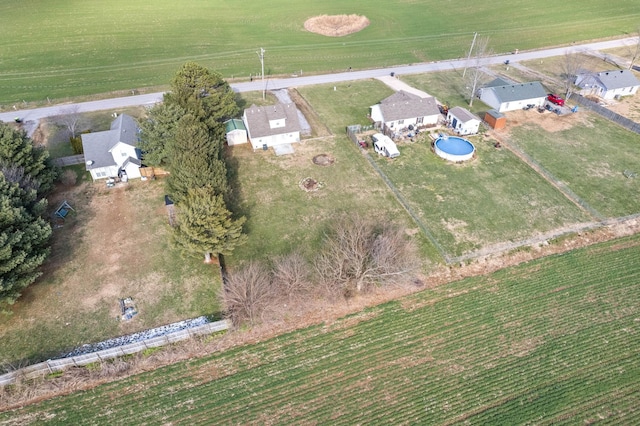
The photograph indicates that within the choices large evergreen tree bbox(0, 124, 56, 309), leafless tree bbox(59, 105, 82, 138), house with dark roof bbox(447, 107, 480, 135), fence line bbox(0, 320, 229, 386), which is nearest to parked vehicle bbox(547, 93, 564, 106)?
house with dark roof bbox(447, 107, 480, 135)

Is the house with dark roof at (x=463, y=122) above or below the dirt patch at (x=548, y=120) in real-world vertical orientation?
above

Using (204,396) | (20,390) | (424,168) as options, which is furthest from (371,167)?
(20,390)

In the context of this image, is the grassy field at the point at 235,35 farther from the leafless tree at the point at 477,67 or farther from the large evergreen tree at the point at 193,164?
the large evergreen tree at the point at 193,164

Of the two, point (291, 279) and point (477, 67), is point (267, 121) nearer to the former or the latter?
point (291, 279)

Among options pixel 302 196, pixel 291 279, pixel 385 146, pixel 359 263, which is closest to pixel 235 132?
pixel 302 196

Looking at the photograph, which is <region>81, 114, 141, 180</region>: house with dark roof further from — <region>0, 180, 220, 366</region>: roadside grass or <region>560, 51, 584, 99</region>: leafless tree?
<region>560, 51, 584, 99</region>: leafless tree

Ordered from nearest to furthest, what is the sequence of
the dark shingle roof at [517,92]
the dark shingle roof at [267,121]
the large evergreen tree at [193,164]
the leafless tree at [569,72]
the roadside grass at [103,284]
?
the roadside grass at [103,284], the large evergreen tree at [193,164], the dark shingle roof at [267,121], the dark shingle roof at [517,92], the leafless tree at [569,72]

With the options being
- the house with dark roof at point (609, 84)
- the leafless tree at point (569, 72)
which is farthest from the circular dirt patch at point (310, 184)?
the house with dark roof at point (609, 84)

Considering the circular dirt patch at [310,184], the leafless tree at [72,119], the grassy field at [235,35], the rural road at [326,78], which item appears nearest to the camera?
the circular dirt patch at [310,184]

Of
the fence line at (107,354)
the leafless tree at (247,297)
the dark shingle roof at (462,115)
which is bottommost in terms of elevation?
the fence line at (107,354)
